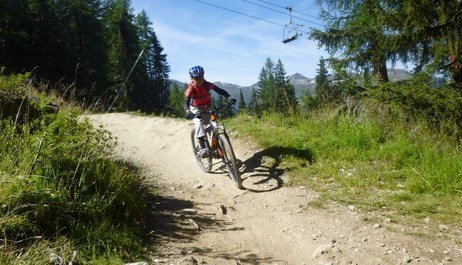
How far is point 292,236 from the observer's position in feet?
15.5

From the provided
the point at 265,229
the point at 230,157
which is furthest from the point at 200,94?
the point at 265,229

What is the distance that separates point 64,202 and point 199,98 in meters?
4.37

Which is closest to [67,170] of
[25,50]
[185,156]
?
[185,156]

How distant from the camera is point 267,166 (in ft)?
→ 25.1

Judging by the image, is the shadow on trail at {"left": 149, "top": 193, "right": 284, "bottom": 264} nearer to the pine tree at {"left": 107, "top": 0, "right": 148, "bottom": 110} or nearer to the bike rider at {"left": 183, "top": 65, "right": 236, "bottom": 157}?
the bike rider at {"left": 183, "top": 65, "right": 236, "bottom": 157}

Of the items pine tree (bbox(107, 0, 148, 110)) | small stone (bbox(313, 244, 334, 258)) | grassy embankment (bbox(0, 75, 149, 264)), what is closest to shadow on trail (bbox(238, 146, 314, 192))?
small stone (bbox(313, 244, 334, 258))

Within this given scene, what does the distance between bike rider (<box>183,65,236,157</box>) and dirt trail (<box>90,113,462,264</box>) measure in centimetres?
97

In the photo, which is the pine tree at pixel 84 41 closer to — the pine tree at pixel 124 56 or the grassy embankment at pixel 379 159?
the pine tree at pixel 124 56

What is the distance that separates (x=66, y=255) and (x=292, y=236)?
2744mm

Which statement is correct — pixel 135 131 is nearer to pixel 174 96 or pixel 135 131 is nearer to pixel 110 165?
pixel 110 165

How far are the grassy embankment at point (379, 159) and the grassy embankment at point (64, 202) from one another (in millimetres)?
3081

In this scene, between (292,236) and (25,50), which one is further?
(25,50)

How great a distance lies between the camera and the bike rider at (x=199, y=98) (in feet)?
25.0

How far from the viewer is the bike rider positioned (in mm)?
7621
